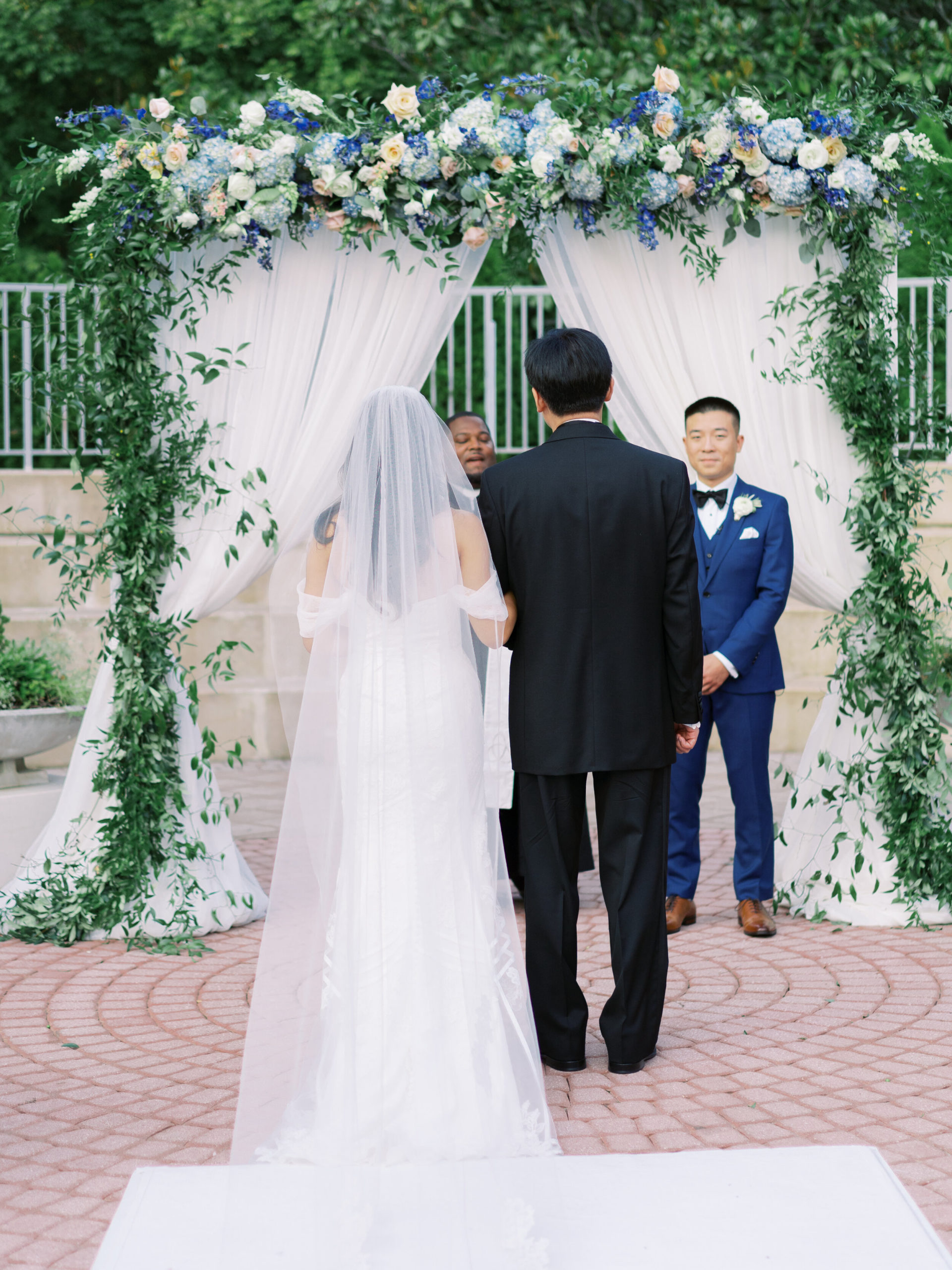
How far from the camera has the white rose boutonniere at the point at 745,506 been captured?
16.4 feet

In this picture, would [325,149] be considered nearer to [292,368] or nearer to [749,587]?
[292,368]

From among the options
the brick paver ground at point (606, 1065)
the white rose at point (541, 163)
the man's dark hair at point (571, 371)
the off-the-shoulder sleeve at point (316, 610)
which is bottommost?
the brick paver ground at point (606, 1065)

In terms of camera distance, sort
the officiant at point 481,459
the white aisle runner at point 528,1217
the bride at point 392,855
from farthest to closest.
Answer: the officiant at point 481,459
the bride at point 392,855
the white aisle runner at point 528,1217

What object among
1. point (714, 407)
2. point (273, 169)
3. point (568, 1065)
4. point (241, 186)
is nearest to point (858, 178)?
point (714, 407)

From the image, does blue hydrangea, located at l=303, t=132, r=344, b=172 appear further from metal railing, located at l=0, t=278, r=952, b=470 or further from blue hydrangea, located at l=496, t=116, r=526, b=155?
metal railing, located at l=0, t=278, r=952, b=470

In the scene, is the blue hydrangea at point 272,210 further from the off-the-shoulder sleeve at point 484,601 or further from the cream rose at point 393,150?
the off-the-shoulder sleeve at point 484,601

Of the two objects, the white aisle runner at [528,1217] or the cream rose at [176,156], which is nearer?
the white aisle runner at [528,1217]

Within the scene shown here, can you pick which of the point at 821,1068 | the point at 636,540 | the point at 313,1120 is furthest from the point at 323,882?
the point at 821,1068

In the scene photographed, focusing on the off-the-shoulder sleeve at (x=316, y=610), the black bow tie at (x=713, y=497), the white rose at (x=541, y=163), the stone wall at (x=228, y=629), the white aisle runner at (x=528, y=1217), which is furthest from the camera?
the stone wall at (x=228, y=629)

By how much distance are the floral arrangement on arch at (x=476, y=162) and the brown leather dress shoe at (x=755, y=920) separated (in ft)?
8.03

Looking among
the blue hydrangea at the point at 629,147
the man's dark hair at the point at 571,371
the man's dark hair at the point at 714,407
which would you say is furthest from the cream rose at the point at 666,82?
the man's dark hair at the point at 571,371

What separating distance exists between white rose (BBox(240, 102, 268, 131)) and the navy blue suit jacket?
2149 millimetres

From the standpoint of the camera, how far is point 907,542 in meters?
5.21

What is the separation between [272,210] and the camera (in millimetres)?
4867
